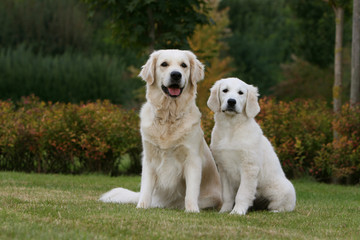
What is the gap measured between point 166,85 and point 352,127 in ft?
17.0

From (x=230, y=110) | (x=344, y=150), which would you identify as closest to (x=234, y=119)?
(x=230, y=110)

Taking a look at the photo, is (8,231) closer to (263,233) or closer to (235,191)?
(263,233)

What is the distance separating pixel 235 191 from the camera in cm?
533

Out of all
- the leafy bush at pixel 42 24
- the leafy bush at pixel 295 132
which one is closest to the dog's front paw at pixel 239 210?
the leafy bush at pixel 295 132

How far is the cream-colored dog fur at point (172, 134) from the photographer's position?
510 centimetres

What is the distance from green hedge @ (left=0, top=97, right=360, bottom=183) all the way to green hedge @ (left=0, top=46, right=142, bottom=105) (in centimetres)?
1296

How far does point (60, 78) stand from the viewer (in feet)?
79.5

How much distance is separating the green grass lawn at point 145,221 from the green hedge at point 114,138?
8.99ft

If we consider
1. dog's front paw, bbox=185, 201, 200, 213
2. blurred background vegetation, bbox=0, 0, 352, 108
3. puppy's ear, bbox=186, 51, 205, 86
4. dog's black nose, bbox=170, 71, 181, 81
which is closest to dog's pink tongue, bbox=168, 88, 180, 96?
dog's black nose, bbox=170, 71, 181, 81

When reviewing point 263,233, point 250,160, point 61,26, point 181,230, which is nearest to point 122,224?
point 181,230

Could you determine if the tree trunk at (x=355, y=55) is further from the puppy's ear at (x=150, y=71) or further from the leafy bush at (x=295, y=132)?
the puppy's ear at (x=150, y=71)

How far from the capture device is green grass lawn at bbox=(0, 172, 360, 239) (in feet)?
12.2

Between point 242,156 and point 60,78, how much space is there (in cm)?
2034

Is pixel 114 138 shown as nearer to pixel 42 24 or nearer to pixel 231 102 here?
pixel 231 102
